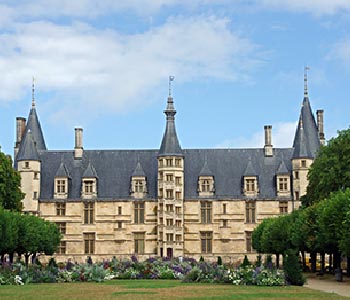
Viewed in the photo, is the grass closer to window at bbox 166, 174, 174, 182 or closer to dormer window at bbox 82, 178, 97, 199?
window at bbox 166, 174, 174, 182

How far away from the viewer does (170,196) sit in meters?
73.7

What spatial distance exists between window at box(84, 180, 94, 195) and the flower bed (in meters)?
32.5

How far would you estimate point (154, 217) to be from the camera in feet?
243

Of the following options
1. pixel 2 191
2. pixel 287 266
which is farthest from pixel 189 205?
pixel 287 266

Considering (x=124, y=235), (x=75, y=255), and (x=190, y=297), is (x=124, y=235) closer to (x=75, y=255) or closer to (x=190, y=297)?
(x=75, y=255)

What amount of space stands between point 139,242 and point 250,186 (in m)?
11.5

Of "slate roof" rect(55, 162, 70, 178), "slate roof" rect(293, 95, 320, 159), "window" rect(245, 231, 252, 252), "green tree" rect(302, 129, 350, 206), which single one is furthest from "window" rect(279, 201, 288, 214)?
"green tree" rect(302, 129, 350, 206)

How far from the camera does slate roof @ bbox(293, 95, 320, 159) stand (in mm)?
73562

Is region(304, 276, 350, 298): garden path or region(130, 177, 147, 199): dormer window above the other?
region(130, 177, 147, 199): dormer window

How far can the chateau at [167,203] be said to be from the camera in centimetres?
7356

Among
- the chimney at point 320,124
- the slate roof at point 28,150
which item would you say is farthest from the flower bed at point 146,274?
the chimney at point 320,124

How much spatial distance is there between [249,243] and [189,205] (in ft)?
21.4

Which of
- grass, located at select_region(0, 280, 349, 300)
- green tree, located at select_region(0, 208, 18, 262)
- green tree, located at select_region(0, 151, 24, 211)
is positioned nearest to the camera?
grass, located at select_region(0, 280, 349, 300)

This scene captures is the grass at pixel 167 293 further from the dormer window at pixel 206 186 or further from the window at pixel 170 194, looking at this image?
the dormer window at pixel 206 186
